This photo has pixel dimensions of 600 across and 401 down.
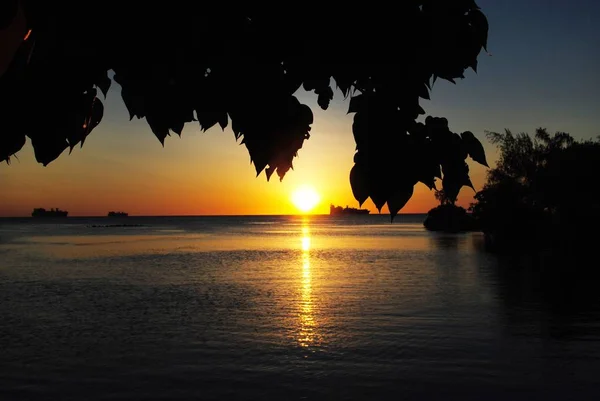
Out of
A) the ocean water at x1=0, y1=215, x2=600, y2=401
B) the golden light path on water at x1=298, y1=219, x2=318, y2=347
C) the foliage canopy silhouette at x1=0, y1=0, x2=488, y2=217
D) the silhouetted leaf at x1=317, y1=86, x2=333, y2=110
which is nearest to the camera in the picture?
the foliage canopy silhouette at x1=0, y1=0, x2=488, y2=217

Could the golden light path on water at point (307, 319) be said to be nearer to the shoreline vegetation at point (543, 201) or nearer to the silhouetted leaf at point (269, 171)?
the silhouetted leaf at point (269, 171)

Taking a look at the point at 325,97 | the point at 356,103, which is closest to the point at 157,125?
the point at 356,103

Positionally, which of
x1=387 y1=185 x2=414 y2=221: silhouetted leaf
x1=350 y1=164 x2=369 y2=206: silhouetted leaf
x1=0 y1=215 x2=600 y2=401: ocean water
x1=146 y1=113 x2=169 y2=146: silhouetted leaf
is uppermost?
x1=146 y1=113 x2=169 y2=146: silhouetted leaf

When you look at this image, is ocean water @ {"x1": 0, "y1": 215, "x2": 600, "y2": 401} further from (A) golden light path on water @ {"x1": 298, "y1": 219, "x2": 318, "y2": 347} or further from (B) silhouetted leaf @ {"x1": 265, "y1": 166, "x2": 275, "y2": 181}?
(B) silhouetted leaf @ {"x1": 265, "y1": 166, "x2": 275, "y2": 181}

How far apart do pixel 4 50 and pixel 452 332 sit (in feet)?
67.3

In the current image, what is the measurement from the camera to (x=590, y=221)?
4362cm

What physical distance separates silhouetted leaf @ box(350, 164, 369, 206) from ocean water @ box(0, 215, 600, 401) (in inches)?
490

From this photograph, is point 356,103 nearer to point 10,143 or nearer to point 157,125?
point 157,125

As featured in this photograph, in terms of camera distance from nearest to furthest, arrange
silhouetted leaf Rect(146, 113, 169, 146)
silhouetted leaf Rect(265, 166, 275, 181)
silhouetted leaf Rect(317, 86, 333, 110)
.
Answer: silhouetted leaf Rect(146, 113, 169, 146), silhouetted leaf Rect(265, 166, 275, 181), silhouetted leaf Rect(317, 86, 333, 110)

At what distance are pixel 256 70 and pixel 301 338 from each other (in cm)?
1862

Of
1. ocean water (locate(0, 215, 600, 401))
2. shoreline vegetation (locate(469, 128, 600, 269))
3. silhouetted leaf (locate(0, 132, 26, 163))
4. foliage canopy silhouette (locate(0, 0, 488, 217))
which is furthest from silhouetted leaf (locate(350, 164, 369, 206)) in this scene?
shoreline vegetation (locate(469, 128, 600, 269))

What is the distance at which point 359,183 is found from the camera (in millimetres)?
1954

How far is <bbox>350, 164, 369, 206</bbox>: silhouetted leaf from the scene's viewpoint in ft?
6.39

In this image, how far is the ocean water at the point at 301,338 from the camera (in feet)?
47.2
